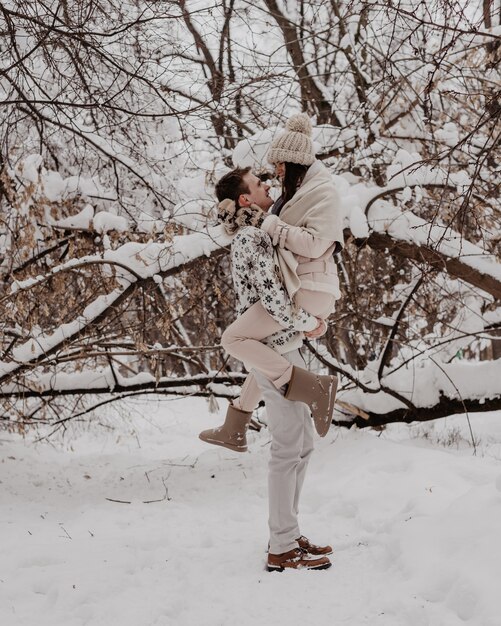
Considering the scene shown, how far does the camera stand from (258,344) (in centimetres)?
294

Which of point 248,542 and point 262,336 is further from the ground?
point 262,336

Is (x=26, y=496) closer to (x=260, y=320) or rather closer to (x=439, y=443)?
(x=260, y=320)

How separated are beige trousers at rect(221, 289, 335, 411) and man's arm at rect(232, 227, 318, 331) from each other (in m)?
0.06

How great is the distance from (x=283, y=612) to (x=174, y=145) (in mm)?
5080

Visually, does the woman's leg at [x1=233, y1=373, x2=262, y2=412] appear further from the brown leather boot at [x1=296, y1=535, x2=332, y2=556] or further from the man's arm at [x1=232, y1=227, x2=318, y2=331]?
the brown leather boot at [x1=296, y1=535, x2=332, y2=556]

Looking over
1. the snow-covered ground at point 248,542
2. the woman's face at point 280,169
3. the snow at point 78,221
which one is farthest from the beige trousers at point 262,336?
the snow at point 78,221

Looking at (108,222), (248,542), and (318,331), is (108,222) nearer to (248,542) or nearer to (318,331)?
(318,331)

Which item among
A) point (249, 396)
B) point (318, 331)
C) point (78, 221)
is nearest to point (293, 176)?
point (318, 331)

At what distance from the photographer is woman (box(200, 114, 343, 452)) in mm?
2854

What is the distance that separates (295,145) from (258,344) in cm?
93

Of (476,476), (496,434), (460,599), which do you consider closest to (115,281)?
(476,476)

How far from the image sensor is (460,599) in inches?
97.8

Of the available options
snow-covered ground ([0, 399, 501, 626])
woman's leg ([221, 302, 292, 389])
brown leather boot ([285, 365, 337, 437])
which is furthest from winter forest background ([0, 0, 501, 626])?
brown leather boot ([285, 365, 337, 437])

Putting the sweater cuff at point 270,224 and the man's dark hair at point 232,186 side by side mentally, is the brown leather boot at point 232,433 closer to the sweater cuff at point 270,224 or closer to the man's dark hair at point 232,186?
the sweater cuff at point 270,224
